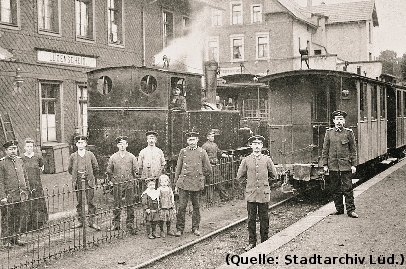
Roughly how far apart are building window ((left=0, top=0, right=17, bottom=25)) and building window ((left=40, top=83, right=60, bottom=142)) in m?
2.12

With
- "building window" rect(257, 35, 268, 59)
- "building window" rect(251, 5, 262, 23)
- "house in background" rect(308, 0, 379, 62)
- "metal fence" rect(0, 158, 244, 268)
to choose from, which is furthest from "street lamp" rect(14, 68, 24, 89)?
"house in background" rect(308, 0, 379, 62)

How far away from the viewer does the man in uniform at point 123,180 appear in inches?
337

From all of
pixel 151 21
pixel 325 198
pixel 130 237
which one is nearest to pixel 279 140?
pixel 325 198

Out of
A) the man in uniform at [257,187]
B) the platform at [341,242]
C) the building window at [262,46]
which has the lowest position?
the platform at [341,242]

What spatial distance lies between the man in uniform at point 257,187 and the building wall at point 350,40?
37.4m

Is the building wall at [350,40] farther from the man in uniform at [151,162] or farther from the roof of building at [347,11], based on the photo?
the man in uniform at [151,162]

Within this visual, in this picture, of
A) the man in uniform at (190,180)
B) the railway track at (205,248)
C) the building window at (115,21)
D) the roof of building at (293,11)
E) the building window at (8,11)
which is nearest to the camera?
the railway track at (205,248)

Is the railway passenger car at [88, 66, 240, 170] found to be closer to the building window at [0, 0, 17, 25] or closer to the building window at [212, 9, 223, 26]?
the building window at [0, 0, 17, 25]

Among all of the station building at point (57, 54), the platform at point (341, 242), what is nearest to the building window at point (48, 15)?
the station building at point (57, 54)

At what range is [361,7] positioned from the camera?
4300cm

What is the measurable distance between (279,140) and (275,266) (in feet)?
23.2

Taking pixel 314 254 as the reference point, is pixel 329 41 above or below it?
above

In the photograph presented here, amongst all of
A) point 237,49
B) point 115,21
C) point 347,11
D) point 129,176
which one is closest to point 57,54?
point 115,21

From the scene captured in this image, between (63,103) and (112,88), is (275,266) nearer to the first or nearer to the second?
(112,88)
